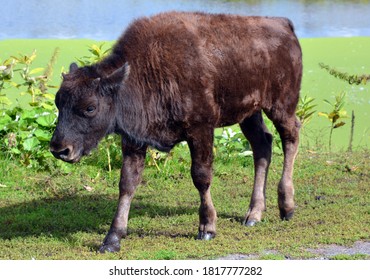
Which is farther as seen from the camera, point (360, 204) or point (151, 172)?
point (151, 172)

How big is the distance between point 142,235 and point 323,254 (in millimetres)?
1632

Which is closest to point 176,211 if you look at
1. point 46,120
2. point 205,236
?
point 205,236

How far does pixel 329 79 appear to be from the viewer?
16.6 metres

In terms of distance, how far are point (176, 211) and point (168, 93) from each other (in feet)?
5.71

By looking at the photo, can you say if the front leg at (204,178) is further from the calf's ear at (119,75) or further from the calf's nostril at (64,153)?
the calf's nostril at (64,153)

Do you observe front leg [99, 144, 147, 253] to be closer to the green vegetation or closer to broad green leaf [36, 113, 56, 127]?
the green vegetation

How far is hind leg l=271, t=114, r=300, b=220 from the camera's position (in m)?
8.96

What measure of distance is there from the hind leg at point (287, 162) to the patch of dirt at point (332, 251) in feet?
3.26

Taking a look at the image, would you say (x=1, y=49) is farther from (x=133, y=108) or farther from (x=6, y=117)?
(x=133, y=108)

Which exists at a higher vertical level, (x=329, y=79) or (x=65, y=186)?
(x=65, y=186)

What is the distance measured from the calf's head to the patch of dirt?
1.43m

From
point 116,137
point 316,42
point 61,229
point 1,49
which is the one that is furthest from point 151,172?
point 316,42

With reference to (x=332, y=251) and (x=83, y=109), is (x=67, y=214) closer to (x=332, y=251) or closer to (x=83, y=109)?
(x=83, y=109)

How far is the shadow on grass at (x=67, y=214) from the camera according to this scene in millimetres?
8672
